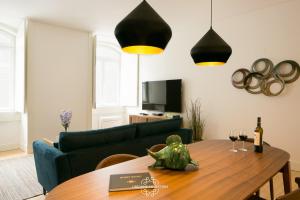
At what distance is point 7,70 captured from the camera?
17.0ft

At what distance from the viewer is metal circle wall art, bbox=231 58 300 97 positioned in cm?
370

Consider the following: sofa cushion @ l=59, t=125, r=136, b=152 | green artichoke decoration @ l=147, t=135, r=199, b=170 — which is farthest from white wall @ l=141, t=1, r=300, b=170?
green artichoke decoration @ l=147, t=135, r=199, b=170

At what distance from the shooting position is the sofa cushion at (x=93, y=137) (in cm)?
222

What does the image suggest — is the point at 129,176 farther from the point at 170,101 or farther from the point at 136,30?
the point at 170,101

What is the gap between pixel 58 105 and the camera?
5.21m

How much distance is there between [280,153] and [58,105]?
4685 mm

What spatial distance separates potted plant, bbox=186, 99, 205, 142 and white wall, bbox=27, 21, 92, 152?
102 inches

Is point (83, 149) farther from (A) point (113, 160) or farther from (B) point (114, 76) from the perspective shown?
(B) point (114, 76)

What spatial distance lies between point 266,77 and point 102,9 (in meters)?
3.29

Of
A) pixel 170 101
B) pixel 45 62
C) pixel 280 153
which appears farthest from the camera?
pixel 170 101

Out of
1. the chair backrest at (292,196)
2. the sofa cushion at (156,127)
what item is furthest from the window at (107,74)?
the chair backrest at (292,196)

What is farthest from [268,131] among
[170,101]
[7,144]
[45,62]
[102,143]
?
[7,144]

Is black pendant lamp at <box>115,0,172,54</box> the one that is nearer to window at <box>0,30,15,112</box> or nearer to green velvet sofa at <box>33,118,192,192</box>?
green velvet sofa at <box>33,118,192,192</box>

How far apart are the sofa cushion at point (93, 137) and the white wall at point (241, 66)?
254 centimetres
